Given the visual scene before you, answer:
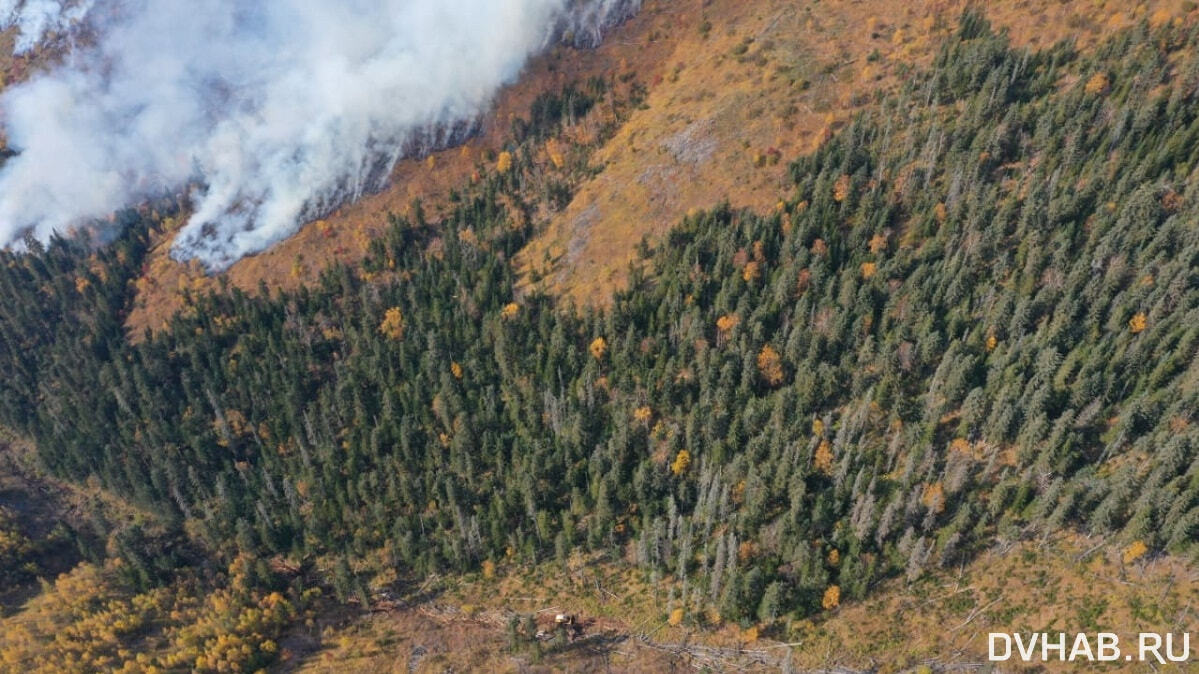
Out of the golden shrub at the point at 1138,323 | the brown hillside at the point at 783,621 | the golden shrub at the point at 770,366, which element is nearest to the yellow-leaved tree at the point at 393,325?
the brown hillside at the point at 783,621

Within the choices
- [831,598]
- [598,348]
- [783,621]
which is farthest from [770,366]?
[783,621]

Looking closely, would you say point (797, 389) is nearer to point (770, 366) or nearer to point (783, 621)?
point (770, 366)

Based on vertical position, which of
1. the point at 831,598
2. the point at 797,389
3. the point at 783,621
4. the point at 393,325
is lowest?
the point at 783,621

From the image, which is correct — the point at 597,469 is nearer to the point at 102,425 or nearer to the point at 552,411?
the point at 552,411

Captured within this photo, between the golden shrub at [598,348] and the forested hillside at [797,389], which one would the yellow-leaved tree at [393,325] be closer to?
the forested hillside at [797,389]

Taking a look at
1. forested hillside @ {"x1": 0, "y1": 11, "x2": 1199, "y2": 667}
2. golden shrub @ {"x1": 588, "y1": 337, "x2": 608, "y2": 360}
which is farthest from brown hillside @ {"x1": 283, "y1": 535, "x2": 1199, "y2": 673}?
golden shrub @ {"x1": 588, "y1": 337, "x2": 608, "y2": 360}

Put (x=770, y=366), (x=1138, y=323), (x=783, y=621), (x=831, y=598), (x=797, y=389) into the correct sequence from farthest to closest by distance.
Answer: (x=770, y=366), (x=797, y=389), (x=1138, y=323), (x=783, y=621), (x=831, y=598)

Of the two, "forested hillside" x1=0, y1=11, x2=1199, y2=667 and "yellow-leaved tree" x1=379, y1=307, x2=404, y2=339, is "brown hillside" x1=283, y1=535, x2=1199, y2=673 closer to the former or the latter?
"forested hillside" x1=0, y1=11, x2=1199, y2=667

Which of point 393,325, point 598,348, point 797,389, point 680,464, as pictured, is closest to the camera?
point 680,464

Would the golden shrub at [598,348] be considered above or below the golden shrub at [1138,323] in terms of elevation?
above
